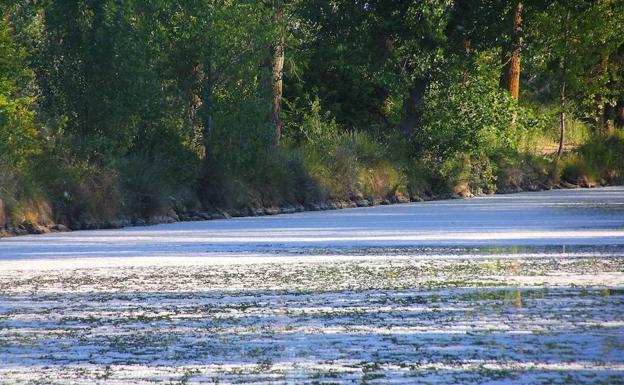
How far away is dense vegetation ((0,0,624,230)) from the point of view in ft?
79.2

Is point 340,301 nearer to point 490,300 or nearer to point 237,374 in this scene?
point 490,300

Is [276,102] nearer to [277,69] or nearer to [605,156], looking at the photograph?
[277,69]

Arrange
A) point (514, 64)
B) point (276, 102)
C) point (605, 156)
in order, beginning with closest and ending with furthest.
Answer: point (276, 102)
point (514, 64)
point (605, 156)

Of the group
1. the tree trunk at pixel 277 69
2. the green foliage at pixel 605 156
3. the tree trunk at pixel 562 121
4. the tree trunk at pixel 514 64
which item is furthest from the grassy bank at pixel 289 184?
the tree trunk at pixel 514 64

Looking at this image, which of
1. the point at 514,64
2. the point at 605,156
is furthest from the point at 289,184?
the point at 605,156

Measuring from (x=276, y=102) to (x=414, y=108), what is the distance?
3931mm

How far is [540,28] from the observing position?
39750 millimetres

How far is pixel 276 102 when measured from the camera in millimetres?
33938

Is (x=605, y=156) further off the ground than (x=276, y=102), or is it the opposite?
(x=276, y=102)

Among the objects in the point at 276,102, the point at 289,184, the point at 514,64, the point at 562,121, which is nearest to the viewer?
the point at 289,184

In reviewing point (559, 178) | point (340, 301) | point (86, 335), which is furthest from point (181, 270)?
point (559, 178)

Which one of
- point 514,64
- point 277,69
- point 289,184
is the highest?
point 514,64

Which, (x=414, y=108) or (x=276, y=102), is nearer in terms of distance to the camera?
(x=276, y=102)

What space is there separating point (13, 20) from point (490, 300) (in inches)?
677
